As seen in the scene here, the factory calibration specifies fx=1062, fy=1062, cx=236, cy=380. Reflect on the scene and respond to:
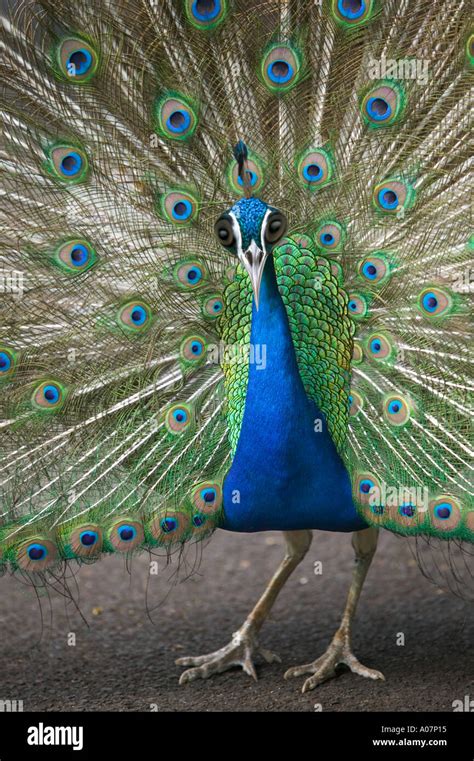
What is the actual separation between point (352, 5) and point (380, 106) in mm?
300

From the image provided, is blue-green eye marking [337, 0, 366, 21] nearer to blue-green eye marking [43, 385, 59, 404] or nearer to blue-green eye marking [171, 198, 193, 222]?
blue-green eye marking [171, 198, 193, 222]

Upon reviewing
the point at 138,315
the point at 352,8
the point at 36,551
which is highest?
the point at 352,8

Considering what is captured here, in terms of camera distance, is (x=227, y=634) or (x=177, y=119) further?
(x=227, y=634)

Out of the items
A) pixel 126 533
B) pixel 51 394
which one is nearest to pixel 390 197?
pixel 51 394

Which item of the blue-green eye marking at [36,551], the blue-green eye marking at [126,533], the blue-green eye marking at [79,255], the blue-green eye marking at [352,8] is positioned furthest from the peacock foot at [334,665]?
the blue-green eye marking at [352,8]

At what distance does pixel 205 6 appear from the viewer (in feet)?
10.1

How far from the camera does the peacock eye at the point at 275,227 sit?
2.74 metres

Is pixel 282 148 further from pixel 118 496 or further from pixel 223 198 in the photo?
pixel 118 496

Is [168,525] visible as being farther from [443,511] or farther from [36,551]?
[443,511]

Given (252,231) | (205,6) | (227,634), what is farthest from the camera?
(227,634)

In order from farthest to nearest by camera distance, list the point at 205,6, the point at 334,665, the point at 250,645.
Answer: the point at 250,645 < the point at 334,665 < the point at 205,6

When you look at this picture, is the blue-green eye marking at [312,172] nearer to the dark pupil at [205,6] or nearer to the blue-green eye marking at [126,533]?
the dark pupil at [205,6]

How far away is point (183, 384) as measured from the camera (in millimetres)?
3273

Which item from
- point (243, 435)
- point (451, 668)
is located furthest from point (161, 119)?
point (451, 668)
